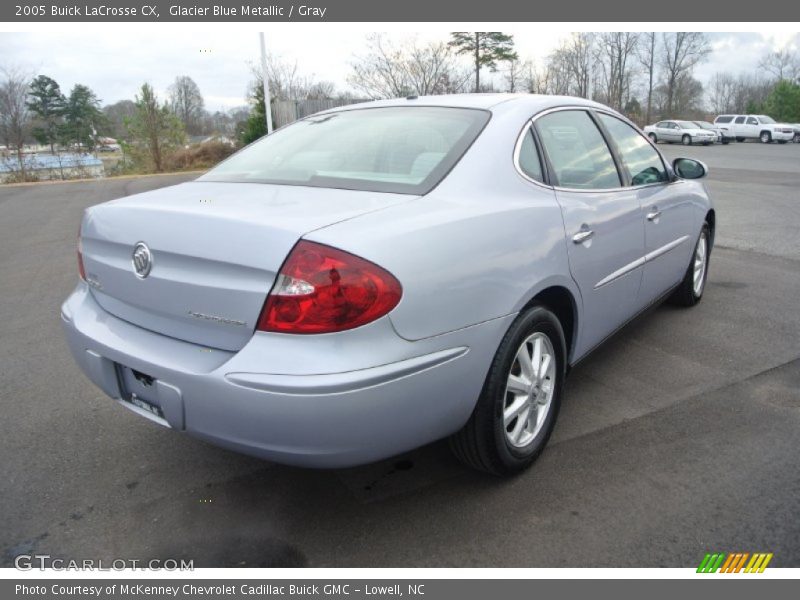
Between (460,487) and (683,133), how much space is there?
119ft

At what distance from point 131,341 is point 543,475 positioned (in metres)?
1.76

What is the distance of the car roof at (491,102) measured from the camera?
9.65ft

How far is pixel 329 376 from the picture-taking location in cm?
187

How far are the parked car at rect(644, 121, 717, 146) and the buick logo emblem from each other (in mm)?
35707

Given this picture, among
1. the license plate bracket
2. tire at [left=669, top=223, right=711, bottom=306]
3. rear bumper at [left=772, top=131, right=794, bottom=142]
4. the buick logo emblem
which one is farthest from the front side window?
rear bumper at [left=772, top=131, right=794, bottom=142]

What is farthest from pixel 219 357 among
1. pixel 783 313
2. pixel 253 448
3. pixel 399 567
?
pixel 783 313

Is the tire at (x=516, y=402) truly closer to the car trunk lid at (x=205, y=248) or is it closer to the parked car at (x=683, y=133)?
the car trunk lid at (x=205, y=248)

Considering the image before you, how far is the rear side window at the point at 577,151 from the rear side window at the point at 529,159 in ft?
0.32

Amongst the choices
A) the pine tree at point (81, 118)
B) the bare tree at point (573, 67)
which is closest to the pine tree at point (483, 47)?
the bare tree at point (573, 67)

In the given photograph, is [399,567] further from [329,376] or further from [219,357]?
[219,357]

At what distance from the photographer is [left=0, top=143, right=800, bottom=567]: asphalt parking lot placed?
2.23 metres

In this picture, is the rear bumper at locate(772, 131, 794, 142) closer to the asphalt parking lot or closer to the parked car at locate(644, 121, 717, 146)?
the parked car at locate(644, 121, 717, 146)

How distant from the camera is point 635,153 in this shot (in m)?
3.81

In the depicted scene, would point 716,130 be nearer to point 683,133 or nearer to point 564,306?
point 683,133
